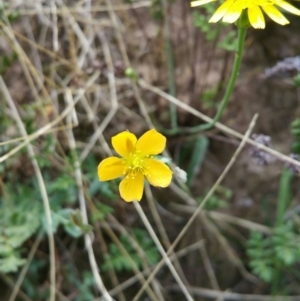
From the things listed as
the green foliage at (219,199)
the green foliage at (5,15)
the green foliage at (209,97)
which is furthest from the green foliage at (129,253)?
the green foliage at (5,15)

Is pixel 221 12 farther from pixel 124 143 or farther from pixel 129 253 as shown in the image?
pixel 129 253

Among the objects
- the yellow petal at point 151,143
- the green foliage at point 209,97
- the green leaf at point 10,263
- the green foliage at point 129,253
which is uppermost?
the green foliage at point 209,97

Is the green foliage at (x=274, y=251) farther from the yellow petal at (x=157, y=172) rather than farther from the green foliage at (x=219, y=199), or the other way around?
the yellow petal at (x=157, y=172)

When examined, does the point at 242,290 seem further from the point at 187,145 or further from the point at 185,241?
the point at 187,145

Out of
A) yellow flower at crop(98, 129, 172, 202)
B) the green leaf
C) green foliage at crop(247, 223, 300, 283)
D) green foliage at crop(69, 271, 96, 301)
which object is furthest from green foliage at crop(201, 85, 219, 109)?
the green leaf

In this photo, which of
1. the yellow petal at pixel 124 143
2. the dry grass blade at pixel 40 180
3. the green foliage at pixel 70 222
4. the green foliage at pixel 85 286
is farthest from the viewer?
the green foliage at pixel 85 286
